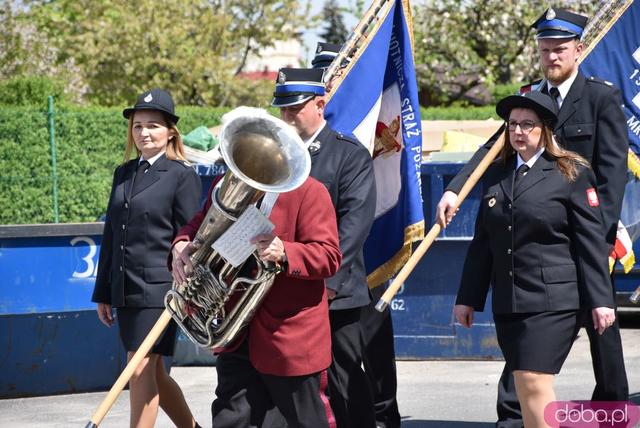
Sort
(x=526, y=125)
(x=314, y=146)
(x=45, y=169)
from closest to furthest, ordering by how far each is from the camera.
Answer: (x=526, y=125) < (x=314, y=146) < (x=45, y=169)

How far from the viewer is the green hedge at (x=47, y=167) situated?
59.2 feet

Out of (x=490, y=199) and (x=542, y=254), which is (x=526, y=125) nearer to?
(x=490, y=199)

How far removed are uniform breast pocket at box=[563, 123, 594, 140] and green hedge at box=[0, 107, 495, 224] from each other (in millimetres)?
12865

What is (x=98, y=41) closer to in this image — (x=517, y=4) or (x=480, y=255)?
(x=517, y=4)

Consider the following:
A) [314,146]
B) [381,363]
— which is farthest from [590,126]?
[381,363]

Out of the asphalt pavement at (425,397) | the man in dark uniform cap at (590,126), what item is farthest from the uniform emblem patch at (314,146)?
→ the asphalt pavement at (425,397)

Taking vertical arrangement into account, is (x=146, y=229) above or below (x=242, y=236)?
below

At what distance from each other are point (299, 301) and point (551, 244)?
1.26 metres

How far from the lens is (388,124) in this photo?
7238 mm

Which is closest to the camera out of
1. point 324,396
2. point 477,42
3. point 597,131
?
point 324,396

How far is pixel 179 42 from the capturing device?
96.7ft

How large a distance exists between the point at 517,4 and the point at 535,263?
87.8 ft

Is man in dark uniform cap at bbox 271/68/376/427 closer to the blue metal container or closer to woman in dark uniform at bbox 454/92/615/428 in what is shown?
woman in dark uniform at bbox 454/92/615/428

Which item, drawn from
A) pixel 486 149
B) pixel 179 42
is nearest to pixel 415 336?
pixel 486 149
